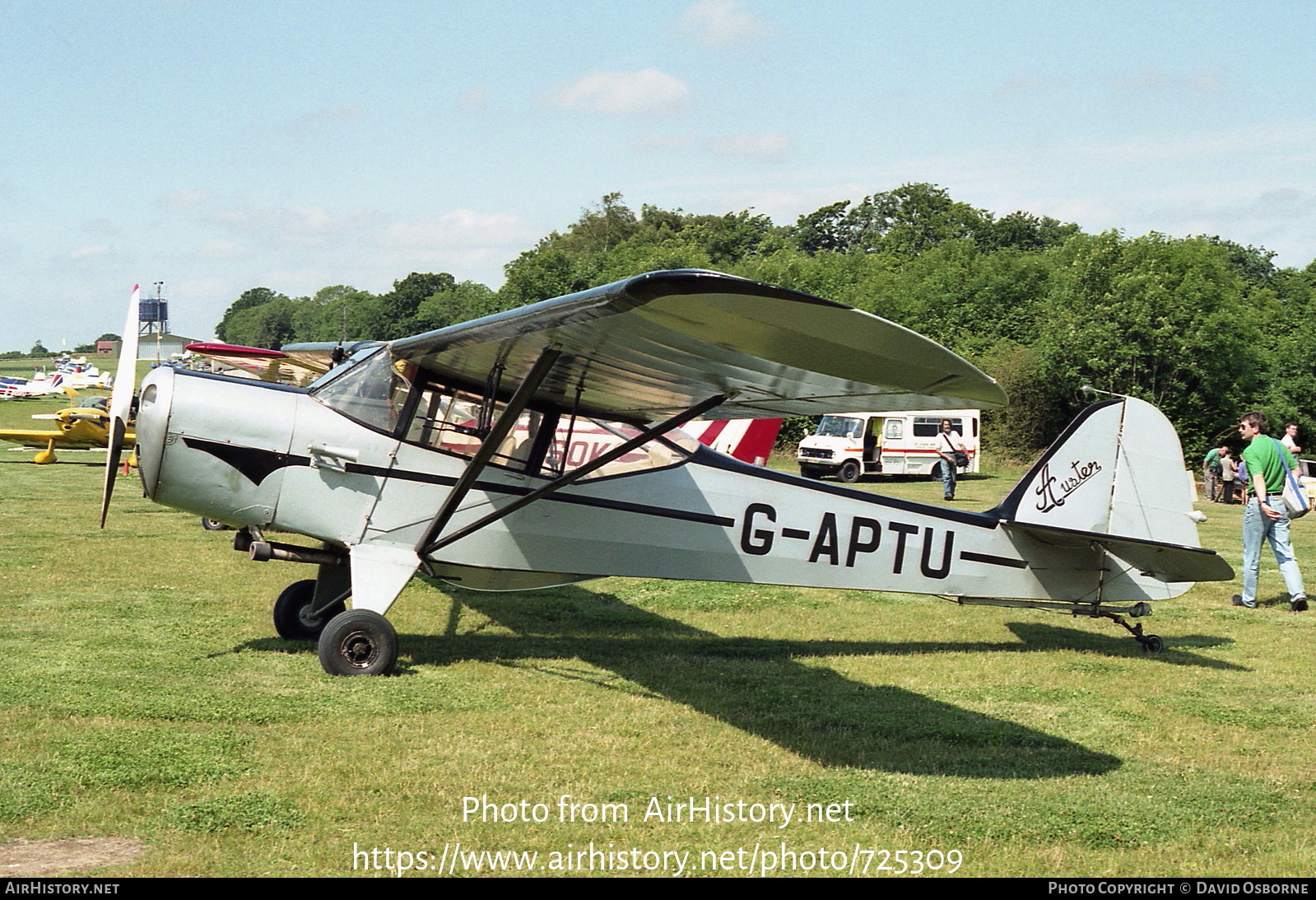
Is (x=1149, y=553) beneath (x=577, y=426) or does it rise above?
beneath

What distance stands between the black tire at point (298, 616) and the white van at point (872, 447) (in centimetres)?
2409

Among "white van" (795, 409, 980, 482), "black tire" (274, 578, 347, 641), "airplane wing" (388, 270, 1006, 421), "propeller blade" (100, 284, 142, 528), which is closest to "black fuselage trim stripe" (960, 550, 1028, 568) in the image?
"airplane wing" (388, 270, 1006, 421)

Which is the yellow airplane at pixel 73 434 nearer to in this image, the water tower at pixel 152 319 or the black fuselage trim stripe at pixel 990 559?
the water tower at pixel 152 319

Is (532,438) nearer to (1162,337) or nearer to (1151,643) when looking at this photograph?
(1151,643)

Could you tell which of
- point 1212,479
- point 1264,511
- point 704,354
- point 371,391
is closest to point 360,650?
point 371,391

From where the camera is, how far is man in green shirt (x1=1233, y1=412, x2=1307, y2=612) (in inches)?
436

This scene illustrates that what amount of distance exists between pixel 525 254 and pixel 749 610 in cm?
5780

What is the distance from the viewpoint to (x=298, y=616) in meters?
8.20

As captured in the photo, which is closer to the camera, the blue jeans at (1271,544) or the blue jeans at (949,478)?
the blue jeans at (1271,544)

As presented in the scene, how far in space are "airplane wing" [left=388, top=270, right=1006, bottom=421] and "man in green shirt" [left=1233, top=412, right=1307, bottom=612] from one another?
6232mm

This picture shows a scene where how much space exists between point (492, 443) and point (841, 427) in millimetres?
25936

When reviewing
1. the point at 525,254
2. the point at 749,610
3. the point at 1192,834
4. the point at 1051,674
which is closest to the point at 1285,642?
the point at 1051,674

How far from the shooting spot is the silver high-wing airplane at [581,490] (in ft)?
22.3

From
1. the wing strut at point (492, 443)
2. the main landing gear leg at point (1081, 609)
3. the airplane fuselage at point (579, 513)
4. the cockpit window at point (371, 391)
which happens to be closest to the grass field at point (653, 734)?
the main landing gear leg at point (1081, 609)
